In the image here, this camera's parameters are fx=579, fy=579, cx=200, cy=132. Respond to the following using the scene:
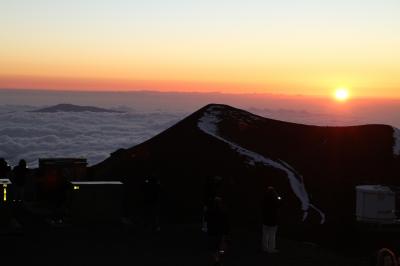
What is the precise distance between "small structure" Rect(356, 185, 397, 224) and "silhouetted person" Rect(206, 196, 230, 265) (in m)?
15.2

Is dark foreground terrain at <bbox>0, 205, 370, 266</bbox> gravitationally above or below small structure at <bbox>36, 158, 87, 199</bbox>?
below

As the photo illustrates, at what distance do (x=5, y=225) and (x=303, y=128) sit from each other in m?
25.8

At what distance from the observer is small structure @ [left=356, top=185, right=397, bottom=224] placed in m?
26.1

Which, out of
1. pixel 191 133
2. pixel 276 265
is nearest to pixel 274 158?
pixel 191 133

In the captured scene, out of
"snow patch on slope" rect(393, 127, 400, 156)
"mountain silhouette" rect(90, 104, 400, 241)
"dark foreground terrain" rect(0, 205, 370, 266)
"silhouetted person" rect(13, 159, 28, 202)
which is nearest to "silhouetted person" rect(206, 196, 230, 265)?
"dark foreground terrain" rect(0, 205, 370, 266)

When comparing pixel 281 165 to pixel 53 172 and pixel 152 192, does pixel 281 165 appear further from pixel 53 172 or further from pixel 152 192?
pixel 152 192

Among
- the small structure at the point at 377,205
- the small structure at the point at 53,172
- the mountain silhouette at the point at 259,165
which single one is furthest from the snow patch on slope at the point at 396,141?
the small structure at the point at 53,172

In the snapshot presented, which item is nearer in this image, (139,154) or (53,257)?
(53,257)

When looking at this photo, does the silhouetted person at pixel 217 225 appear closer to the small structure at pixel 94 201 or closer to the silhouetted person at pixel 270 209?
the silhouetted person at pixel 270 209

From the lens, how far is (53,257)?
13945mm

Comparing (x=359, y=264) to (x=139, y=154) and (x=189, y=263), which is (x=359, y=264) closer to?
(x=189, y=263)

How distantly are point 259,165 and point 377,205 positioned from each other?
6.89 m

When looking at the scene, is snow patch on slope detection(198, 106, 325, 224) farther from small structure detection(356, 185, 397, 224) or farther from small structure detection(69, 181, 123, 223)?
small structure detection(69, 181, 123, 223)

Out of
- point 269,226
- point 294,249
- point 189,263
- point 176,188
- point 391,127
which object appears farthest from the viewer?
point 391,127
